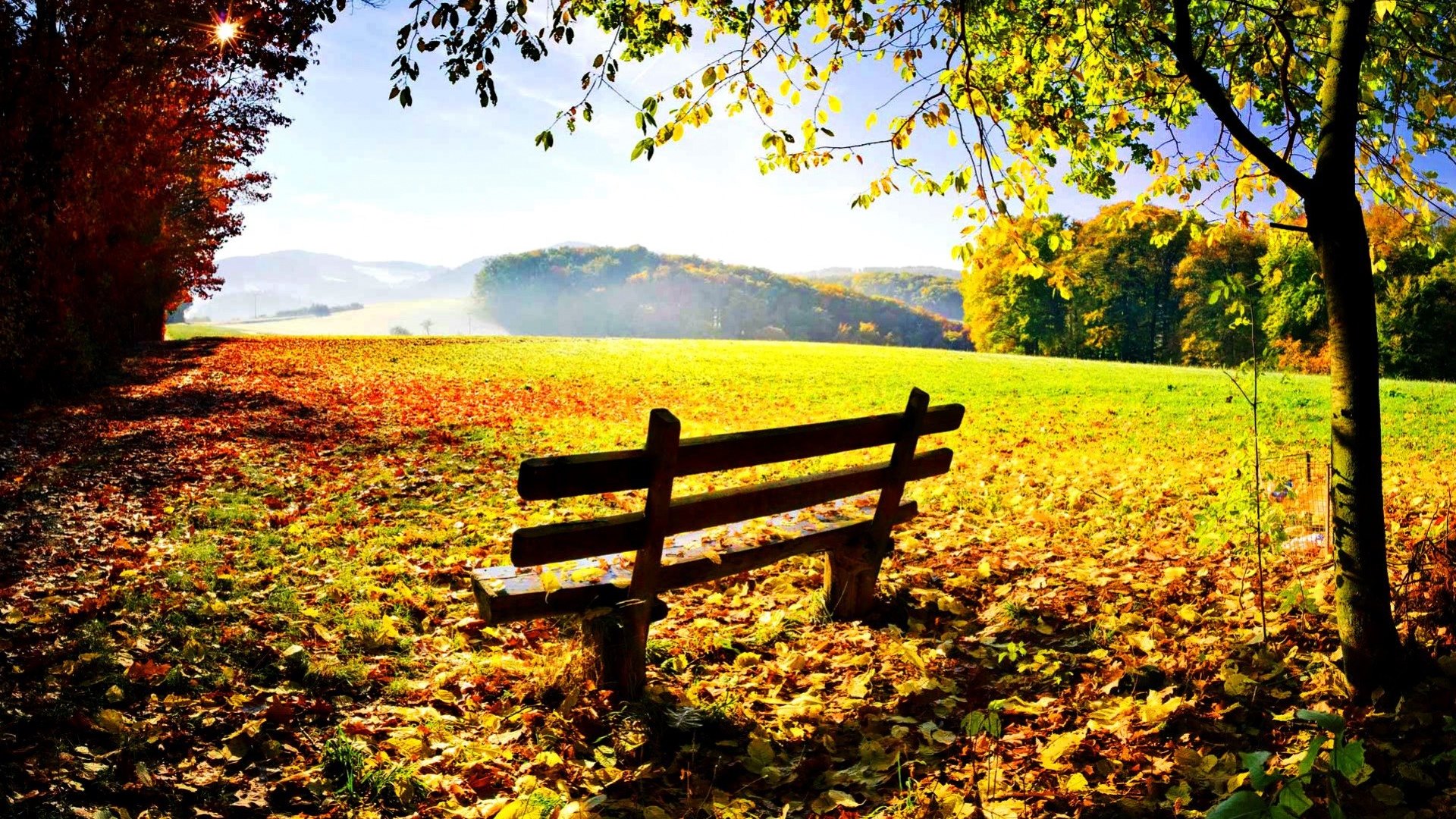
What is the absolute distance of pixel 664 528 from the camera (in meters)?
4.01

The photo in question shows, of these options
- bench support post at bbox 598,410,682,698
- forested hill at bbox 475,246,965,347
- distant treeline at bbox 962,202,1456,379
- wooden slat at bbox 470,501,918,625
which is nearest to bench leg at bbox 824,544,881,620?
wooden slat at bbox 470,501,918,625

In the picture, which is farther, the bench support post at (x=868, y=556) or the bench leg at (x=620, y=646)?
the bench support post at (x=868, y=556)

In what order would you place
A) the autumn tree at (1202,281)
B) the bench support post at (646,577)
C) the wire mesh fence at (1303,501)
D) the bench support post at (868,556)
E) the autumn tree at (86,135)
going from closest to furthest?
the bench support post at (646,577)
the bench support post at (868,556)
the wire mesh fence at (1303,501)
the autumn tree at (86,135)
the autumn tree at (1202,281)

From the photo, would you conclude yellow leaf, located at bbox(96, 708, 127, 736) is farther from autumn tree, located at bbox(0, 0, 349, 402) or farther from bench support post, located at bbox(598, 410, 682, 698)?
autumn tree, located at bbox(0, 0, 349, 402)

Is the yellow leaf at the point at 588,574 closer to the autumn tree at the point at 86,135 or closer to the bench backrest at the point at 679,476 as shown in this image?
the bench backrest at the point at 679,476

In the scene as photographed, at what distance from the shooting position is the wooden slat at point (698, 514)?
145 inches

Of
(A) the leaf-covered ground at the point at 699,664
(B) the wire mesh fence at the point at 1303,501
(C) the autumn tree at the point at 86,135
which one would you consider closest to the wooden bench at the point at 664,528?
(A) the leaf-covered ground at the point at 699,664

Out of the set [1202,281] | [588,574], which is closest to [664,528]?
[588,574]

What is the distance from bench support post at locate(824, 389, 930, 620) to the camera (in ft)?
16.9

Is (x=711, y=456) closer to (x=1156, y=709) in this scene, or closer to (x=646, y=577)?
(x=646, y=577)

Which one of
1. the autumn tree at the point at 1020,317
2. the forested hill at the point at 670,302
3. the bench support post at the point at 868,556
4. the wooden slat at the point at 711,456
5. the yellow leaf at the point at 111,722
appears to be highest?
the forested hill at the point at 670,302

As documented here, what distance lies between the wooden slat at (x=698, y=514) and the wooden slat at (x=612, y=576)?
242mm

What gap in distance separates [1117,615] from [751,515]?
2.54 meters

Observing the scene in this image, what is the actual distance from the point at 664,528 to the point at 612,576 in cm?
48
